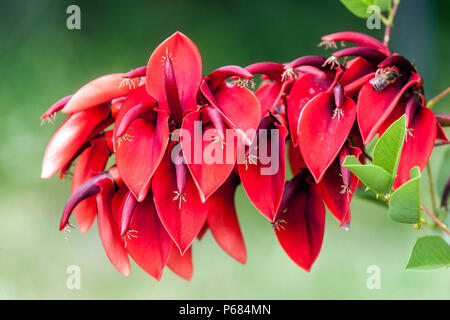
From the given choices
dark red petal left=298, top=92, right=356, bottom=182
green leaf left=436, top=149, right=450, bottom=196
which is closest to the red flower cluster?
dark red petal left=298, top=92, right=356, bottom=182

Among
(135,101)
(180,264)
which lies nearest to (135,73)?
(135,101)

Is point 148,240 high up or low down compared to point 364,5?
down

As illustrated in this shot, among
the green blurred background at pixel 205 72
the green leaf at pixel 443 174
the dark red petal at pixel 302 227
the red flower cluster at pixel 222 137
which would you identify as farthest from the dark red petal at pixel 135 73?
the green blurred background at pixel 205 72

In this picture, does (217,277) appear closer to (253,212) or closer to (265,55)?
(253,212)

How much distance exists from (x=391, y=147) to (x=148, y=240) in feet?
0.41


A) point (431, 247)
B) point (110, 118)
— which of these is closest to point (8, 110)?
point (110, 118)

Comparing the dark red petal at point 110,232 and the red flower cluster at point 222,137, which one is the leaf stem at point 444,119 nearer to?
the red flower cluster at point 222,137

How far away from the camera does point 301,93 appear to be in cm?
29

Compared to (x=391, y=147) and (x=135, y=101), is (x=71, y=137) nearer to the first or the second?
(x=135, y=101)

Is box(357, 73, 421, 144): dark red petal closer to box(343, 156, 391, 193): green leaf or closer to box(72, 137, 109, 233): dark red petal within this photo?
box(343, 156, 391, 193): green leaf

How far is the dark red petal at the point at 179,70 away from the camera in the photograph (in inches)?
10.5

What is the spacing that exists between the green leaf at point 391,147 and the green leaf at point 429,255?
3 cm

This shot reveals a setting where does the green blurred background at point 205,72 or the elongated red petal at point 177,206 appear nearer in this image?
the elongated red petal at point 177,206

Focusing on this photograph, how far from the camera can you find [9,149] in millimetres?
1168
